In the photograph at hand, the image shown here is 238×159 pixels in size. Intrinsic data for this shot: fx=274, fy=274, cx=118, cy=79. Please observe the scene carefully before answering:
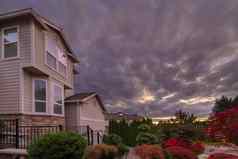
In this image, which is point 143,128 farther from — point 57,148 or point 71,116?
point 57,148

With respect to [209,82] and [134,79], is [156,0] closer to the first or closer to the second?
[209,82]

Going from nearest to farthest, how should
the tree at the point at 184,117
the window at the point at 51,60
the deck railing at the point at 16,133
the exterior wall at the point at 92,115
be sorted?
1. the deck railing at the point at 16,133
2. the window at the point at 51,60
3. the exterior wall at the point at 92,115
4. the tree at the point at 184,117

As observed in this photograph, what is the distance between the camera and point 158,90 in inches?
981

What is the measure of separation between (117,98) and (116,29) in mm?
15545

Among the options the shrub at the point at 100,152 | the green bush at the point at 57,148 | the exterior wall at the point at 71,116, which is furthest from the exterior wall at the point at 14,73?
Result: the shrub at the point at 100,152

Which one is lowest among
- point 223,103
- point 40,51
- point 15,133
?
point 15,133

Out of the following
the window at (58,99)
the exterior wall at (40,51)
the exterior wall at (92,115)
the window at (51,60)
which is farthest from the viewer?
the exterior wall at (92,115)

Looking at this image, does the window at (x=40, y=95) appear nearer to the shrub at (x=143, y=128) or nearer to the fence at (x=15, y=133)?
the fence at (x=15, y=133)

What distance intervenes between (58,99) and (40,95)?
217 cm

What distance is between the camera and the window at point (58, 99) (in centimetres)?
1690

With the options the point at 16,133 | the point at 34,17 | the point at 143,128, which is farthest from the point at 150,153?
the point at 143,128

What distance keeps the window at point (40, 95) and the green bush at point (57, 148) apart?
6.72 metres

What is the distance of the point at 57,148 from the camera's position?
829cm

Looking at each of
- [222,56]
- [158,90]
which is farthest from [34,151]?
[158,90]
